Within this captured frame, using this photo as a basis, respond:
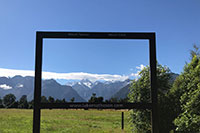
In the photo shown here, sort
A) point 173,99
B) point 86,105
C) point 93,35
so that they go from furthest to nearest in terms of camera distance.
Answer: point 173,99 < point 93,35 < point 86,105

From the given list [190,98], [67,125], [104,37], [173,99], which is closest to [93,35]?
[104,37]

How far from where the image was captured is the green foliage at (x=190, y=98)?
737 cm

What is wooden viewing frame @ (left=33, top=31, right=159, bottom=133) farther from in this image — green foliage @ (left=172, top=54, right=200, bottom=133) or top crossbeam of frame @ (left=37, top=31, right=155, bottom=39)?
green foliage @ (left=172, top=54, right=200, bottom=133)

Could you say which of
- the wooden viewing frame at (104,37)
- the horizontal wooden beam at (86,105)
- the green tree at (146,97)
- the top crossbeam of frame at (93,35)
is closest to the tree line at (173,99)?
the green tree at (146,97)

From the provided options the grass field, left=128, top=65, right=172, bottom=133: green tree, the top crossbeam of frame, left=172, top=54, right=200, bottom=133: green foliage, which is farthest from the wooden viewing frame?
the grass field

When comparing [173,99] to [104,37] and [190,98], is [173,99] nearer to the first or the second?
[190,98]

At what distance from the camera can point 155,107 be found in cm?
686

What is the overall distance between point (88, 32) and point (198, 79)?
14.0 ft

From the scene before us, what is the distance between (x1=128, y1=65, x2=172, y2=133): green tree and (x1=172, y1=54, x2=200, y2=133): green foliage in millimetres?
1105

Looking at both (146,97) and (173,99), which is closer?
(173,99)

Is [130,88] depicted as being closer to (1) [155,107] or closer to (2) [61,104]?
(1) [155,107]

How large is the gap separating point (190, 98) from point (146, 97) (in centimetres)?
230

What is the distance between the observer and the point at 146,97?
31.8 ft

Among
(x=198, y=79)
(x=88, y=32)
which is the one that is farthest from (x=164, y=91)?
(x=88, y=32)
